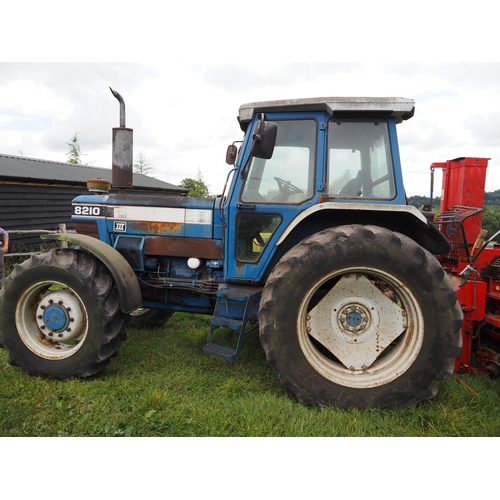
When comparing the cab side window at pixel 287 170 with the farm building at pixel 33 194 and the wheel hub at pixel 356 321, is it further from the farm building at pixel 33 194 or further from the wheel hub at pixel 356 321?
the farm building at pixel 33 194

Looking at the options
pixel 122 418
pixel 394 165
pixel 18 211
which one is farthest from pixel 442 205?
pixel 18 211

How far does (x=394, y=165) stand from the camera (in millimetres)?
2916

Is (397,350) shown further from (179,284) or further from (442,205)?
(442,205)

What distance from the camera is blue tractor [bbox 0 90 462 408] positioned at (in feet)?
8.59

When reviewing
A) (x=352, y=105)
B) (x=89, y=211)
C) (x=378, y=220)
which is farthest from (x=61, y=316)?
(x=352, y=105)

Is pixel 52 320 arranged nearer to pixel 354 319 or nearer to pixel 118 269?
pixel 118 269

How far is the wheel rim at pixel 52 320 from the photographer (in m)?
3.13

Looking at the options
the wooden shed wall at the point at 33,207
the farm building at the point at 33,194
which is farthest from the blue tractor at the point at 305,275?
the wooden shed wall at the point at 33,207

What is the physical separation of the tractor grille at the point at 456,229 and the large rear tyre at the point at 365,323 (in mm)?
1178

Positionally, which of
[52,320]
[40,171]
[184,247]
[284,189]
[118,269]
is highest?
[40,171]

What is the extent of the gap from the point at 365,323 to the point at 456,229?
1609 millimetres

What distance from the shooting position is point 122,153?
143 inches

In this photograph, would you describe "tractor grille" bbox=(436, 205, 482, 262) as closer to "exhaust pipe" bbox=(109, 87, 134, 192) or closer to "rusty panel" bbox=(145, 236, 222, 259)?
"rusty panel" bbox=(145, 236, 222, 259)

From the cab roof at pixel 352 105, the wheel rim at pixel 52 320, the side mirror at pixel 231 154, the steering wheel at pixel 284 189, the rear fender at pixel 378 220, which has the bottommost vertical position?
the wheel rim at pixel 52 320
